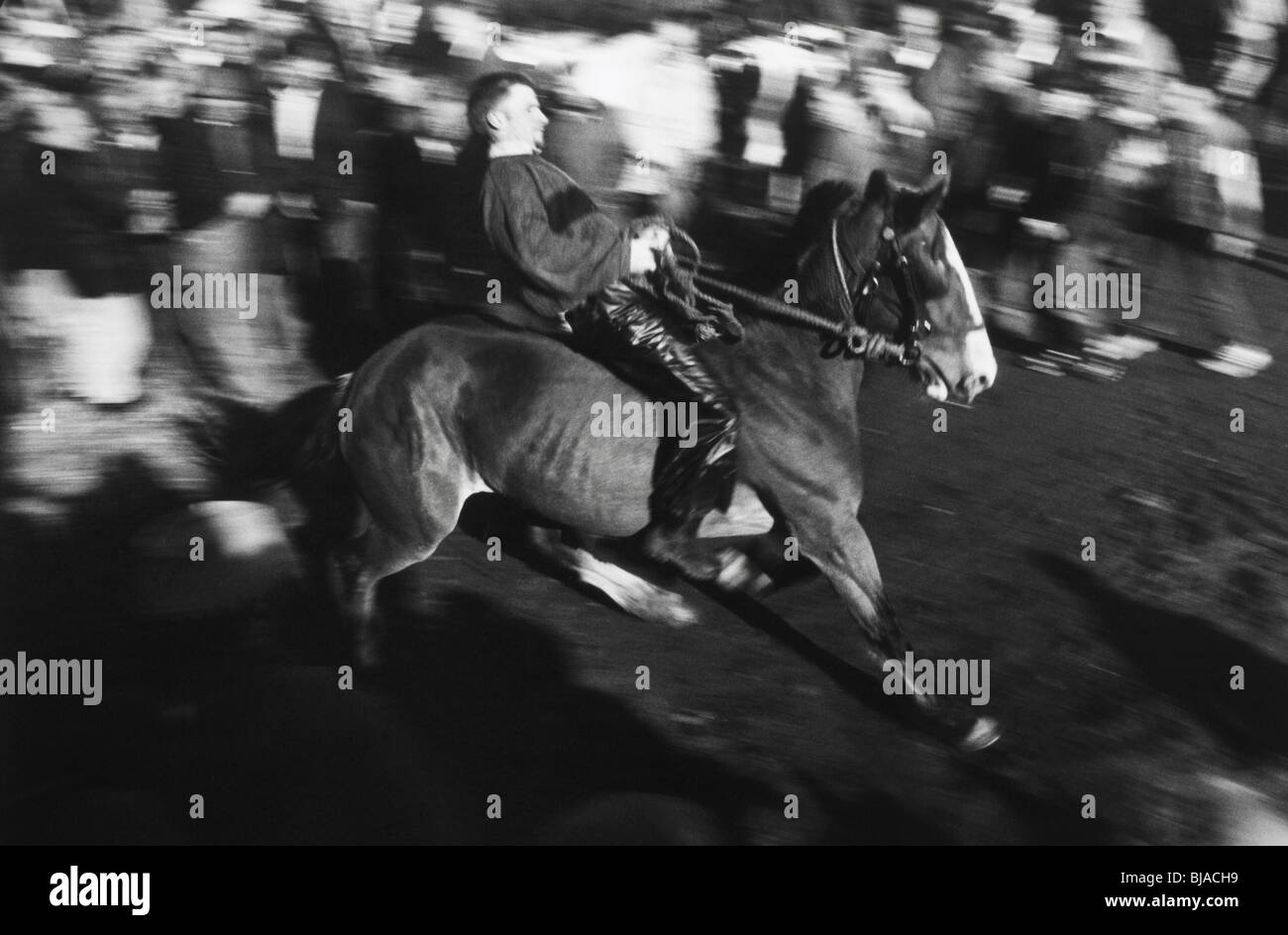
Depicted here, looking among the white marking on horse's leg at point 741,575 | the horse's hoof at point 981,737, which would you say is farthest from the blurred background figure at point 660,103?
the horse's hoof at point 981,737

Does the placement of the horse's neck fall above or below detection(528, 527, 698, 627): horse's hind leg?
above

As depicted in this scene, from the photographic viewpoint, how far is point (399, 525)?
3.49 m

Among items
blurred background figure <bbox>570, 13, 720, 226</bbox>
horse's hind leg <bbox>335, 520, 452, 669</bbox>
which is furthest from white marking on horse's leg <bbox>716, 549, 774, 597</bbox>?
blurred background figure <bbox>570, 13, 720, 226</bbox>

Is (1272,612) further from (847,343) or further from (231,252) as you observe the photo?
(231,252)

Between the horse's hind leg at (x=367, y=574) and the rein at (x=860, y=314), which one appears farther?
the horse's hind leg at (x=367, y=574)

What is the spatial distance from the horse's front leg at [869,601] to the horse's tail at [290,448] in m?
1.29

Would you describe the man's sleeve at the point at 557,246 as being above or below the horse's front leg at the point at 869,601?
above

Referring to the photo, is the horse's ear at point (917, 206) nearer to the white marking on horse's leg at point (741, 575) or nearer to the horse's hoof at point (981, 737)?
the white marking on horse's leg at point (741, 575)

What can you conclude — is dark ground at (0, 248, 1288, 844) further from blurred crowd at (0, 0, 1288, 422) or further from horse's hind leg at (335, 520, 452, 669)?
blurred crowd at (0, 0, 1288, 422)

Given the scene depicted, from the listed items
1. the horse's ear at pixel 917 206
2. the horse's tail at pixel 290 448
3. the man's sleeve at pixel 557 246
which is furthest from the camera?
the horse's tail at pixel 290 448

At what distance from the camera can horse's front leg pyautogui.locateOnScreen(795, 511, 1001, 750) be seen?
339 centimetres

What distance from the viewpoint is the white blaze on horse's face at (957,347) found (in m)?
3.33

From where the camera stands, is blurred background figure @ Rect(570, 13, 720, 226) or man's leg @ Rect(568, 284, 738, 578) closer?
man's leg @ Rect(568, 284, 738, 578)

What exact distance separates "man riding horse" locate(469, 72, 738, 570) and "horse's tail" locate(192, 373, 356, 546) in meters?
0.63
